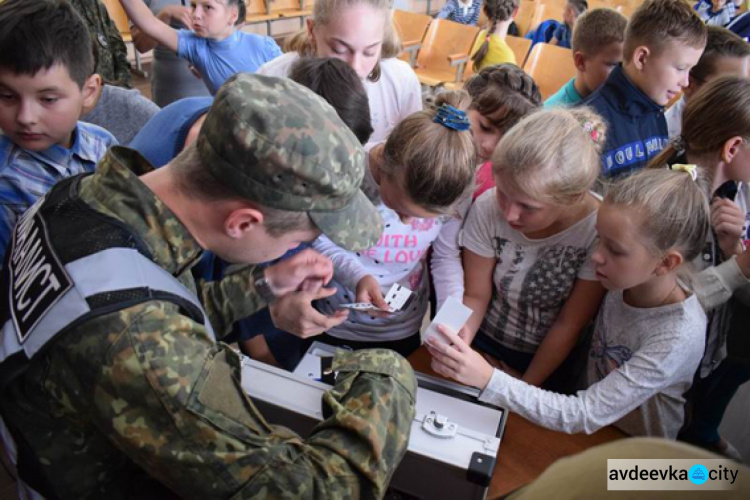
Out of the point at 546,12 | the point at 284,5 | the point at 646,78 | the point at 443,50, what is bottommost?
the point at 284,5

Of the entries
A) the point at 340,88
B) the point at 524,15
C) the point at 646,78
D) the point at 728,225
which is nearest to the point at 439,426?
the point at 340,88

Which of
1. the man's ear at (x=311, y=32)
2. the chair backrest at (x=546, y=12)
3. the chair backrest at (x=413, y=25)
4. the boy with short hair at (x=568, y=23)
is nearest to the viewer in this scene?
the man's ear at (x=311, y=32)

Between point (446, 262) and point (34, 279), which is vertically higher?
point (34, 279)

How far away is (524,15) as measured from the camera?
7.12 metres

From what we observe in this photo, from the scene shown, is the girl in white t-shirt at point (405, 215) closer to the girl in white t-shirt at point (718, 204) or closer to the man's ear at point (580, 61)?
the girl in white t-shirt at point (718, 204)

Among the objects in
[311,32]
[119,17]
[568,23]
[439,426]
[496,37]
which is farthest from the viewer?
[119,17]

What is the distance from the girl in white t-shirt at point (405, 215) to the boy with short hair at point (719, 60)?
60.3 inches

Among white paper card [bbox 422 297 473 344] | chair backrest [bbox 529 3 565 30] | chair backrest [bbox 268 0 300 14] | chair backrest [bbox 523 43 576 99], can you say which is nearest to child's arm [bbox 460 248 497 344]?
white paper card [bbox 422 297 473 344]

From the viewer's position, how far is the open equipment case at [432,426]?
1089mm

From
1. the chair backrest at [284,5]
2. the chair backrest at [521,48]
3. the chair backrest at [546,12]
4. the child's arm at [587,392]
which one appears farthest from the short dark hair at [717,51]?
the chair backrest at [284,5]

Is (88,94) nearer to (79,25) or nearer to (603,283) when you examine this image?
(79,25)

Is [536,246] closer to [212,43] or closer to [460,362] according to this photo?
[460,362]

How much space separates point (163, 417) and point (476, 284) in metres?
1.18

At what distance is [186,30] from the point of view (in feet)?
9.60
